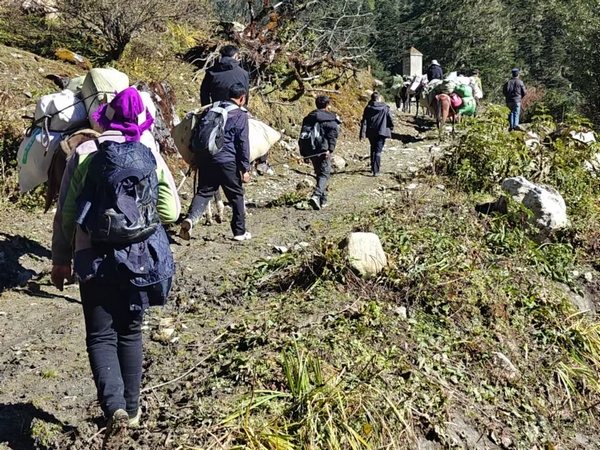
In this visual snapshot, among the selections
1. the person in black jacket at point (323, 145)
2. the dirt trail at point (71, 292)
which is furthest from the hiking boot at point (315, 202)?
the dirt trail at point (71, 292)

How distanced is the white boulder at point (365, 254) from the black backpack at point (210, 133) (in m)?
1.47

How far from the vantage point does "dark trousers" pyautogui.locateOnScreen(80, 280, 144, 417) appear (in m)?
2.77

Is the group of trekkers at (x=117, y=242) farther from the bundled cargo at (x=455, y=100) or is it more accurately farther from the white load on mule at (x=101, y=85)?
the bundled cargo at (x=455, y=100)

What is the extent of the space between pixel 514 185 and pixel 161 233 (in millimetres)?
5291

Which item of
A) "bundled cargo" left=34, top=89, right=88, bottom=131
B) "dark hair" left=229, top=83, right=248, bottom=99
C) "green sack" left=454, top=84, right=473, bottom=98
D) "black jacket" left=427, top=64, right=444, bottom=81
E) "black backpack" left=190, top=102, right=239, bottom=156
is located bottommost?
"black jacket" left=427, top=64, right=444, bottom=81

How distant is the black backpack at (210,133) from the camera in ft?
17.4

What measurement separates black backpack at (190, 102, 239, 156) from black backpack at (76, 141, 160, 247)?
2577 mm

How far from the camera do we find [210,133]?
531cm

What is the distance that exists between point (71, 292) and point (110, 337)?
2.43 metres

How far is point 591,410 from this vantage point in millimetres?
4391

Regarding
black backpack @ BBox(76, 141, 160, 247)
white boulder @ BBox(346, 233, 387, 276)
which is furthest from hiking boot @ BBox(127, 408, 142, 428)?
white boulder @ BBox(346, 233, 387, 276)

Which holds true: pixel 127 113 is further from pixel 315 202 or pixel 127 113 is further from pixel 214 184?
pixel 315 202

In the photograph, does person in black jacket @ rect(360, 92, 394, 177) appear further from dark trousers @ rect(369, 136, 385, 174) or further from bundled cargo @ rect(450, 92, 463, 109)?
bundled cargo @ rect(450, 92, 463, 109)

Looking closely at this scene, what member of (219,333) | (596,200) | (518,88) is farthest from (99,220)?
(518,88)
